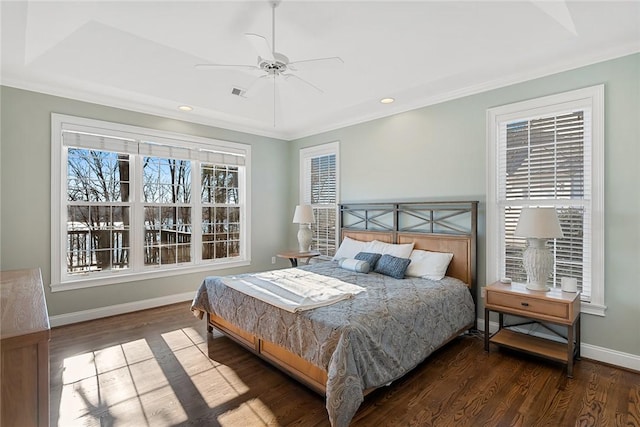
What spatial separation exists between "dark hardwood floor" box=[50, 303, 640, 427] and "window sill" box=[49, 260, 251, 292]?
77cm

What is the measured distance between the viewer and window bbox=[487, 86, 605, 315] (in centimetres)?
278

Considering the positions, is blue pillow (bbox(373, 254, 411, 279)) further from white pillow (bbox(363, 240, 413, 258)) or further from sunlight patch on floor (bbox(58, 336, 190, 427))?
sunlight patch on floor (bbox(58, 336, 190, 427))

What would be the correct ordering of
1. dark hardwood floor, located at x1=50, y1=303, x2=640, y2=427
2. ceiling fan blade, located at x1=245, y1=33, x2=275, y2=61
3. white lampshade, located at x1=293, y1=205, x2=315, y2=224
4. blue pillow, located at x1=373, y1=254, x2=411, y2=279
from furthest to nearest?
white lampshade, located at x1=293, y1=205, x2=315, y2=224 < blue pillow, located at x1=373, y1=254, x2=411, y2=279 < ceiling fan blade, located at x1=245, y1=33, x2=275, y2=61 < dark hardwood floor, located at x1=50, y1=303, x2=640, y2=427

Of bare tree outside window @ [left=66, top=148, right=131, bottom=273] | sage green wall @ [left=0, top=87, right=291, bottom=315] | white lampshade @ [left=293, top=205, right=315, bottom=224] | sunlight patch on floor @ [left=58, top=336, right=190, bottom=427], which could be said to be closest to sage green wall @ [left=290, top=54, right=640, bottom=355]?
white lampshade @ [left=293, top=205, right=315, bottom=224]

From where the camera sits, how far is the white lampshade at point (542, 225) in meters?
2.67

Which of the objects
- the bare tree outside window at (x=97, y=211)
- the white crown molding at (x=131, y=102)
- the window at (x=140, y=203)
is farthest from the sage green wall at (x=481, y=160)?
the bare tree outside window at (x=97, y=211)

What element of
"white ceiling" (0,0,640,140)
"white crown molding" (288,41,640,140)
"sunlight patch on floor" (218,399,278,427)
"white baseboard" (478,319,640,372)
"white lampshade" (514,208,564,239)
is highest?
"white ceiling" (0,0,640,140)

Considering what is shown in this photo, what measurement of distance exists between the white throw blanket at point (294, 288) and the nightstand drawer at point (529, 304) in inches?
49.2

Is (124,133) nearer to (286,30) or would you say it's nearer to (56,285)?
(56,285)

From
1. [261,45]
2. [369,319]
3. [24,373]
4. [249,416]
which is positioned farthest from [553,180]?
[24,373]

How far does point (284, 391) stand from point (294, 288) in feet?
2.71

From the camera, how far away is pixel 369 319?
2.20 metres

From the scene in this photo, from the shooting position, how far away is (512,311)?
9.25 ft

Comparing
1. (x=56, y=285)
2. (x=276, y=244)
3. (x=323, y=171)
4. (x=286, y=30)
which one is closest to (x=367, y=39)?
(x=286, y=30)
